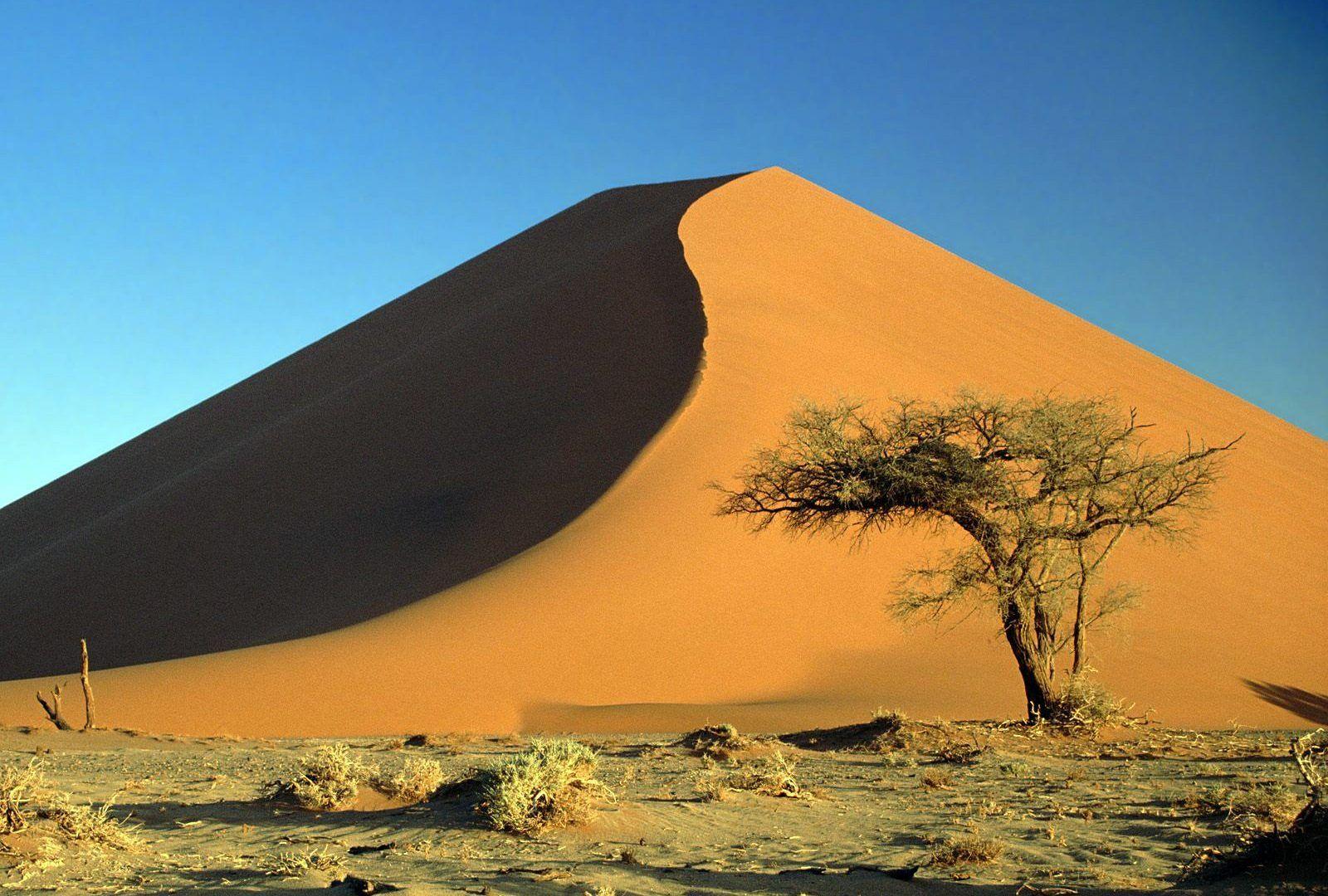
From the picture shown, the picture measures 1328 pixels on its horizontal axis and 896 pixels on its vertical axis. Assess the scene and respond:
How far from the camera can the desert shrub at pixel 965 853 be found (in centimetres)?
621

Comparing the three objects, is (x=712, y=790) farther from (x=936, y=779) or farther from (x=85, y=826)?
(x=85, y=826)

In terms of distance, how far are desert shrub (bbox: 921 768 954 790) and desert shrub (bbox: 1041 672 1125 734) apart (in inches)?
121

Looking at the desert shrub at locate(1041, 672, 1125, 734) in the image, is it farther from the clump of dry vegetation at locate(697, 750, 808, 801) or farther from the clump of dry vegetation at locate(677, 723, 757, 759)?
the clump of dry vegetation at locate(697, 750, 808, 801)

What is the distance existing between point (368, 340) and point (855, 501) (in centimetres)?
2945

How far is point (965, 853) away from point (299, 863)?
3.53 metres

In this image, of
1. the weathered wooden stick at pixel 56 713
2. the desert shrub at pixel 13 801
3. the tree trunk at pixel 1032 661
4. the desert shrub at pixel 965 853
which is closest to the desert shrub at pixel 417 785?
the desert shrub at pixel 13 801

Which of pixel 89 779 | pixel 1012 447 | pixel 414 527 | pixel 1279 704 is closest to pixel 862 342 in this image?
pixel 414 527

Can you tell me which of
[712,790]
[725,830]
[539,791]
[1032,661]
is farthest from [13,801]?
[1032,661]

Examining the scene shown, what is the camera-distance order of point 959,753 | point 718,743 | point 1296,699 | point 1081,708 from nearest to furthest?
point 959,753 → point 718,743 → point 1081,708 → point 1296,699

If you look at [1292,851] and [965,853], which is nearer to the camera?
[1292,851]

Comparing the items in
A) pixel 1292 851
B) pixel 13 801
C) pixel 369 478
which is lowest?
pixel 1292 851

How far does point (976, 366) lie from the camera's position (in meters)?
29.7

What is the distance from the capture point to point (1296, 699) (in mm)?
16953

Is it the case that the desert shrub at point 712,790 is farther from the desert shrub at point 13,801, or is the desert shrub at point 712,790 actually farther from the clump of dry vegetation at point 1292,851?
the desert shrub at point 13,801
